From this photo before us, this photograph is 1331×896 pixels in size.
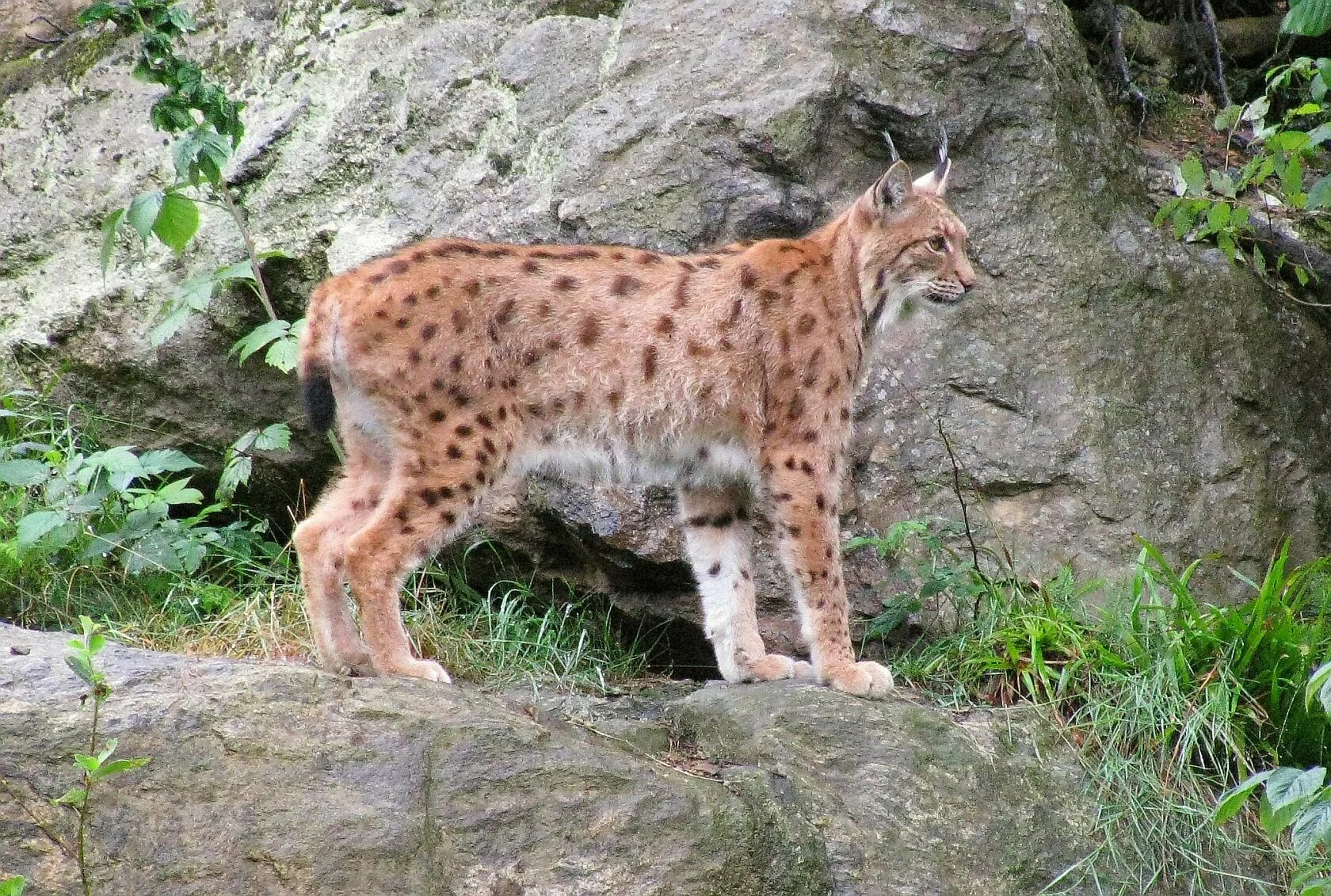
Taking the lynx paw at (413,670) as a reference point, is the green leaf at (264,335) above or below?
above

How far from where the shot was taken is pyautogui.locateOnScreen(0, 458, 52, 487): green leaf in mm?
6000

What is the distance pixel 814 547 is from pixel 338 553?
1798mm

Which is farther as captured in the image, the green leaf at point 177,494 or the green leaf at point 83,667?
the green leaf at point 177,494

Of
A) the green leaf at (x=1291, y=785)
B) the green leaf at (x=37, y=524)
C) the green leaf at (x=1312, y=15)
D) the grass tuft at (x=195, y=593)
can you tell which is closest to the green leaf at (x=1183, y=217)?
the green leaf at (x=1312, y=15)

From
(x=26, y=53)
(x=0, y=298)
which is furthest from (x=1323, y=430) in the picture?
(x=26, y=53)

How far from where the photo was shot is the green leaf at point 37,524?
19.1ft

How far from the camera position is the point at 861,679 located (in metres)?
5.47

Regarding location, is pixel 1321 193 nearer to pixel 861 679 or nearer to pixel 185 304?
pixel 861 679

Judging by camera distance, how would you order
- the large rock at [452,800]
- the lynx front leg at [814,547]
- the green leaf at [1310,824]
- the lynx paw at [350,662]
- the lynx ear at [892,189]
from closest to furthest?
the green leaf at [1310,824] < the large rock at [452,800] < the lynx paw at [350,662] < the lynx front leg at [814,547] < the lynx ear at [892,189]

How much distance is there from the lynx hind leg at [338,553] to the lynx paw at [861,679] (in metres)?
1.71

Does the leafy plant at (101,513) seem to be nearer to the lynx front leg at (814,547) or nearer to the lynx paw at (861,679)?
the lynx front leg at (814,547)

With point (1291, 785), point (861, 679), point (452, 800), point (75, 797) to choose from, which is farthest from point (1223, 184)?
point (75, 797)

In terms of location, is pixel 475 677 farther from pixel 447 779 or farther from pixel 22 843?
pixel 22 843

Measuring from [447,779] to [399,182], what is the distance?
358cm
